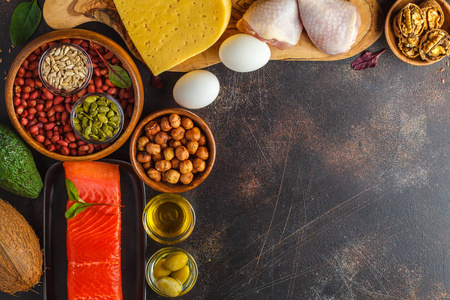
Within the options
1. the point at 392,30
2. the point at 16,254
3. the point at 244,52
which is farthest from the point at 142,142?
the point at 392,30

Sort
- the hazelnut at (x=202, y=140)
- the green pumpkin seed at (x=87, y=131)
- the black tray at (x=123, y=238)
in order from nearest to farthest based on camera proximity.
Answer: the green pumpkin seed at (x=87, y=131) → the hazelnut at (x=202, y=140) → the black tray at (x=123, y=238)

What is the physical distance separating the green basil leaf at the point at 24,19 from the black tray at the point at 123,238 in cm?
55

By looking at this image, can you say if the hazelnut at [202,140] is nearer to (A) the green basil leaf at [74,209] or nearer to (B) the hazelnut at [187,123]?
(B) the hazelnut at [187,123]

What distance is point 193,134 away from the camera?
137 centimetres

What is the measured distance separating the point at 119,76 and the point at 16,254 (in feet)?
2.41

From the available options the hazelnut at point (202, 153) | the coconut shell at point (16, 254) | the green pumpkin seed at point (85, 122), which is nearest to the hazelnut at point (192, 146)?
the hazelnut at point (202, 153)

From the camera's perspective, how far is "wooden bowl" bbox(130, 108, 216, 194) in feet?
4.46

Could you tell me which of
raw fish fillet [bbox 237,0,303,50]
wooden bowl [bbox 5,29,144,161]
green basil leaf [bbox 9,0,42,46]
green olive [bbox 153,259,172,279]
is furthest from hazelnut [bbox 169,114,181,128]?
green basil leaf [bbox 9,0,42,46]

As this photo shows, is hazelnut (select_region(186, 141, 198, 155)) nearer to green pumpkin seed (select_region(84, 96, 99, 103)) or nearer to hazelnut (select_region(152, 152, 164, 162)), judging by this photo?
hazelnut (select_region(152, 152, 164, 162))

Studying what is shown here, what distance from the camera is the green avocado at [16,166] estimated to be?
1.35 meters

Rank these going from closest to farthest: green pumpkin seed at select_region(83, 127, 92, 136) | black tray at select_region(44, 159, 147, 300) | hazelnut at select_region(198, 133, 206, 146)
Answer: green pumpkin seed at select_region(83, 127, 92, 136)
hazelnut at select_region(198, 133, 206, 146)
black tray at select_region(44, 159, 147, 300)

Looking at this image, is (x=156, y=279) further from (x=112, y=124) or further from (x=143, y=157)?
(x=112, y=124)

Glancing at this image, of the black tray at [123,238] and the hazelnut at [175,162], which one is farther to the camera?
the black tray at [123,238]

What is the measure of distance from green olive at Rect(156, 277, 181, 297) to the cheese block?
778mm
